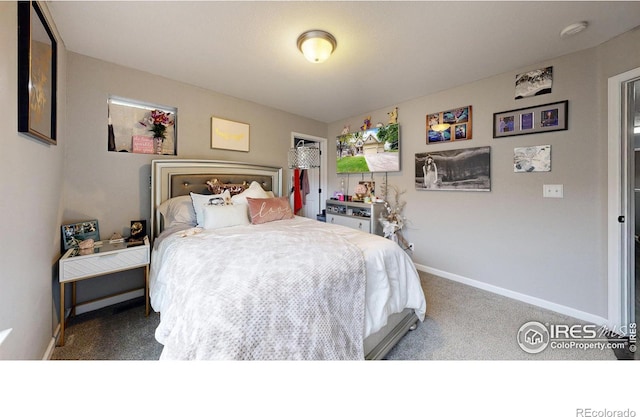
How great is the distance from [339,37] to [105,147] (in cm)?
243

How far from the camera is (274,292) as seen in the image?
3.18 ft

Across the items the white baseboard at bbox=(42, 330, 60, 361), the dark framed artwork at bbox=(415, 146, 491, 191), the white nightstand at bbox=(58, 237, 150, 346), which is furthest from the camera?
the dark framed artwork at bbox=(415, 146, 491, 191)

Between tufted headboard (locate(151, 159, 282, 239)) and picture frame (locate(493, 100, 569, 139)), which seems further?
tufted headboard (locate(151, 159, 282, 239))

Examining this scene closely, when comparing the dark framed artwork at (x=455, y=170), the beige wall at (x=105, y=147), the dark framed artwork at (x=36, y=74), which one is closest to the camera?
the dark framed artwork at (x=36, y=74)

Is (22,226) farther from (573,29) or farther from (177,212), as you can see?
(573,29)

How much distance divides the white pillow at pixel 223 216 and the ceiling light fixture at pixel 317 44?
1.58m

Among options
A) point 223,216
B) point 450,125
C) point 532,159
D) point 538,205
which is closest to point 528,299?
point 538,205

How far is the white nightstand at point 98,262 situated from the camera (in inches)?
62.8

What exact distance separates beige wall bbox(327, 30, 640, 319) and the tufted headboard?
2.38 m

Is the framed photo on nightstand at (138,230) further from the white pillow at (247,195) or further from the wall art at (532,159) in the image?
the wall art at (532,159)

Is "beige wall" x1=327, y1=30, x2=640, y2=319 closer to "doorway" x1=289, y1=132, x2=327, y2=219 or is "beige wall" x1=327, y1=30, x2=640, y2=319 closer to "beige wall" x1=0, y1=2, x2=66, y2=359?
"doorway" x1=289, y1=132, x2=327, y2=219

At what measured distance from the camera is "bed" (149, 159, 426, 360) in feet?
2.78

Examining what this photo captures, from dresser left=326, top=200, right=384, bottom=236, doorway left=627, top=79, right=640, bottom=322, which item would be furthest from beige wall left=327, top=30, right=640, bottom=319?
dresser left=326, top=200, right=384, bottom=236

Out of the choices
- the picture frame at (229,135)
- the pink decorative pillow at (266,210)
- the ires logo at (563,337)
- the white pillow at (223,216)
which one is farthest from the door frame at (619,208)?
the picture frame at (229,135)
